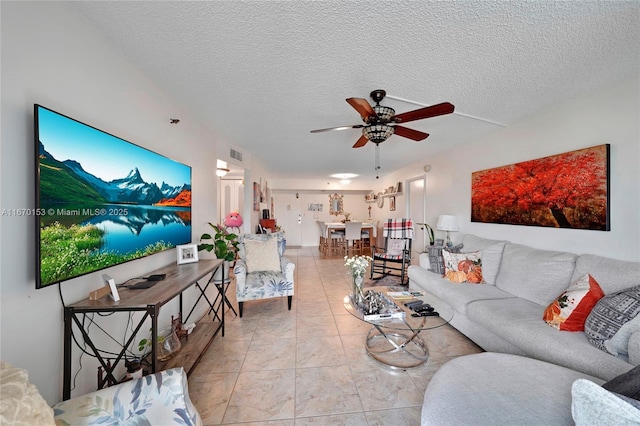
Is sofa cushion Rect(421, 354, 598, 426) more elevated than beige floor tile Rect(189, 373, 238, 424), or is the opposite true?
sofa cushion Rect(421, 354, 598, 426)

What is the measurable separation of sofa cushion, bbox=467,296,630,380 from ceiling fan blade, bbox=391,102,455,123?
1.63m

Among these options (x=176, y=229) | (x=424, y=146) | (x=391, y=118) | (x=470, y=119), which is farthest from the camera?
(x=424, y=146)

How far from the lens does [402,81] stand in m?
1.88

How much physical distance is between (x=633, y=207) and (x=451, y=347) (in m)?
1.79

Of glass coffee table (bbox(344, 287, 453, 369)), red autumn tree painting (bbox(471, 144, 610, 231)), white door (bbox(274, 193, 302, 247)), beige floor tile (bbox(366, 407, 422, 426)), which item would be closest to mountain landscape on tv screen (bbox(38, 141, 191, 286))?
glass coffee table (bbox(344, 287, 453, 369))

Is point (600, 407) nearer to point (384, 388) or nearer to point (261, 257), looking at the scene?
point (384, 388)

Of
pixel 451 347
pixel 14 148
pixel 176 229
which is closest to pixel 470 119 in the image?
pixel 451 347

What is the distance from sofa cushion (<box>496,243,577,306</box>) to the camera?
201 cm

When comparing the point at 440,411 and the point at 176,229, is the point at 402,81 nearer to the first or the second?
the point at 440,411

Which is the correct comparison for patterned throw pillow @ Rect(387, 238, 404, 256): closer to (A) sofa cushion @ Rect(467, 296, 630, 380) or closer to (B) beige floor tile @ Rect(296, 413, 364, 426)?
(A) sofa cushion @ Rect(467, 296, 630, 380)

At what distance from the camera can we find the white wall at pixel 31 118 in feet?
3.17

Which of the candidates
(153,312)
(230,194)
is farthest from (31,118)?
(230,194)

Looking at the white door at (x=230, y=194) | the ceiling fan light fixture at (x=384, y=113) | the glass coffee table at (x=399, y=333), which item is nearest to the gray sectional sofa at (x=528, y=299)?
the glass coffee table at (x=399, y=333)

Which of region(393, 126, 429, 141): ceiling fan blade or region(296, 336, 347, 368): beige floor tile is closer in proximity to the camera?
region(296, 336, 347, 368): beige floor tile
